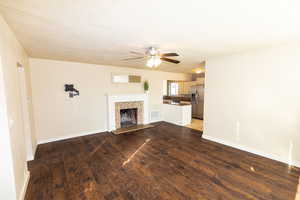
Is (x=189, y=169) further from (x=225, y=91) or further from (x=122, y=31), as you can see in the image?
(x=122, y=31)

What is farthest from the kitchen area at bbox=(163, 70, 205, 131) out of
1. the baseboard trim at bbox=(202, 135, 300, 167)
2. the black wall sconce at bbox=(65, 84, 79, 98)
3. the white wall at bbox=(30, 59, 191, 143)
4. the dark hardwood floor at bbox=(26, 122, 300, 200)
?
the black wall sconce at bbox=(65, 84, 79, 98)

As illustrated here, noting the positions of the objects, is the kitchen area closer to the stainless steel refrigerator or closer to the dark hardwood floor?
the stainless steel refrigerator

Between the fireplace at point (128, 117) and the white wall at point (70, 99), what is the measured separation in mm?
824

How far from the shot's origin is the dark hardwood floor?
6.25 feet

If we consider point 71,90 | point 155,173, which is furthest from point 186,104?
point 71,90

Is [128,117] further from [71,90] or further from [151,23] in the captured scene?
[151,23]

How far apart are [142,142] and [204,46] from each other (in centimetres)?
285

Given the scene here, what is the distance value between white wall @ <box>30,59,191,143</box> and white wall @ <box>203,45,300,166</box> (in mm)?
3184

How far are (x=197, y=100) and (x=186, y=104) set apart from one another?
109 cm

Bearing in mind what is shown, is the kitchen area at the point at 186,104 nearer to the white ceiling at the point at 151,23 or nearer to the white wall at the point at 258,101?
the white wall at the point at 258,101

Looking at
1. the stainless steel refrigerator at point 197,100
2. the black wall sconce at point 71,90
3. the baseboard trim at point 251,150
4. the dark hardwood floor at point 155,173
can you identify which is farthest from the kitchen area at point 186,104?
the black wall sconce at point 71,90

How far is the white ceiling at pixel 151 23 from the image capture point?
1373 millimetres

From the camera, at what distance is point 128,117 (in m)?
5.60

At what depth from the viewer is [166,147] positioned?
3398 millimetres
